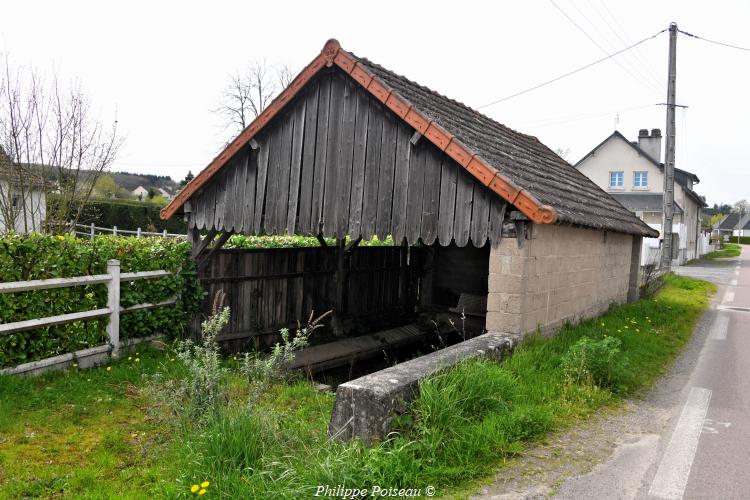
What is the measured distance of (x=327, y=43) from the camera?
26.5 feet

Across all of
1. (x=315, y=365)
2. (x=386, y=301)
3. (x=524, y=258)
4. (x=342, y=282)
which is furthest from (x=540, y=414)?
(x=386, y=301)

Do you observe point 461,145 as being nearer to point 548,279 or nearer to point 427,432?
point 548,279

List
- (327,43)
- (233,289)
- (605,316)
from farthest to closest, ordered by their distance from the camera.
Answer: (605,316) < (233,289) < (327,43)

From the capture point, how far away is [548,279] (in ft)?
27.0

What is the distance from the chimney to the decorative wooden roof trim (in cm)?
3599

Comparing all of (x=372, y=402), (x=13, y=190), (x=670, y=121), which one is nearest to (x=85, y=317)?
(x=372, y=402)

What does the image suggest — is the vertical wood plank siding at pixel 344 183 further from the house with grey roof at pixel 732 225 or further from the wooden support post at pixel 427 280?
the house with grey roof at pixel 732 225

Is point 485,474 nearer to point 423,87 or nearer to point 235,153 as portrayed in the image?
point 235,153

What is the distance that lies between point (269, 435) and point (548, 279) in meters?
5.22

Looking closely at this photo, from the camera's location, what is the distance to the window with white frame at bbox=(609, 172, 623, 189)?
127 ft

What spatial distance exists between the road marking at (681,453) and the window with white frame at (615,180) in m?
34.9

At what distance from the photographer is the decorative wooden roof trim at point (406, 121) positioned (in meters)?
6.93

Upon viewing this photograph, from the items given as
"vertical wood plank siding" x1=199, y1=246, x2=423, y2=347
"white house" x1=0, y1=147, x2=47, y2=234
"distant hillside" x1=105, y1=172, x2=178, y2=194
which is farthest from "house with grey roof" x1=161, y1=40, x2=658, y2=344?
"distant hillside" x1=105, y1=172, x2=178, y2=194

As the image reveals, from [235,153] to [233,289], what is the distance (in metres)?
2.33
